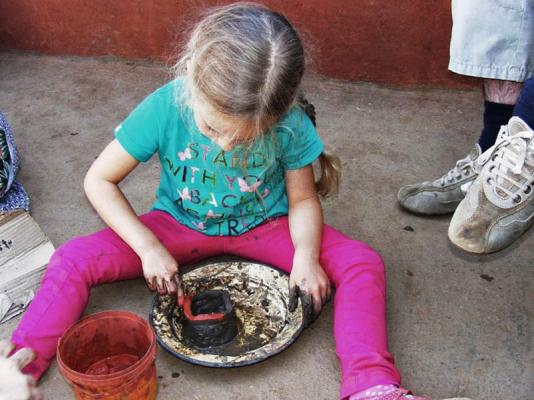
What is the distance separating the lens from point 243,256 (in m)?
1.87

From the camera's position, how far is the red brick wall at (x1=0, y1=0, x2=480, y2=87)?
2742mm

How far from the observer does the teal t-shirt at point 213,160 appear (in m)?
1.65

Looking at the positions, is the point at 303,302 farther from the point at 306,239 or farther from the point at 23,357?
the point at 23,357

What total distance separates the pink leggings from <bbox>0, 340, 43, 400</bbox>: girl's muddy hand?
0.29ft

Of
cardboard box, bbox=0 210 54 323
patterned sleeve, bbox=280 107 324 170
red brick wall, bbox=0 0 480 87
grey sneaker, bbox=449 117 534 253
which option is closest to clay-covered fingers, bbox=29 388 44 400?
cardboard box, bbox=0 210 54 323

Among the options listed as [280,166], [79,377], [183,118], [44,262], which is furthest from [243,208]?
[79,377]

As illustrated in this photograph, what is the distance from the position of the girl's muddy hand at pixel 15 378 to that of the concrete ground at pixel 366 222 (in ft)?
0.53

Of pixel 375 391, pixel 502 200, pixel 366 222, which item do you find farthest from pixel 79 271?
pixel 502 200

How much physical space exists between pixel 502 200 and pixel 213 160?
715mm

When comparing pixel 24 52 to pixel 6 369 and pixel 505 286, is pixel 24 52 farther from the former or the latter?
pixel 505 286

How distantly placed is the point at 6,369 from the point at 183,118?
2.28ft

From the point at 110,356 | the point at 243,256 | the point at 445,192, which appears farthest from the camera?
the point at 445,192

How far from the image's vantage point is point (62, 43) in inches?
Result: 124

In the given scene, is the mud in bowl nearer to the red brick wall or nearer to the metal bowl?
the metal bowl
